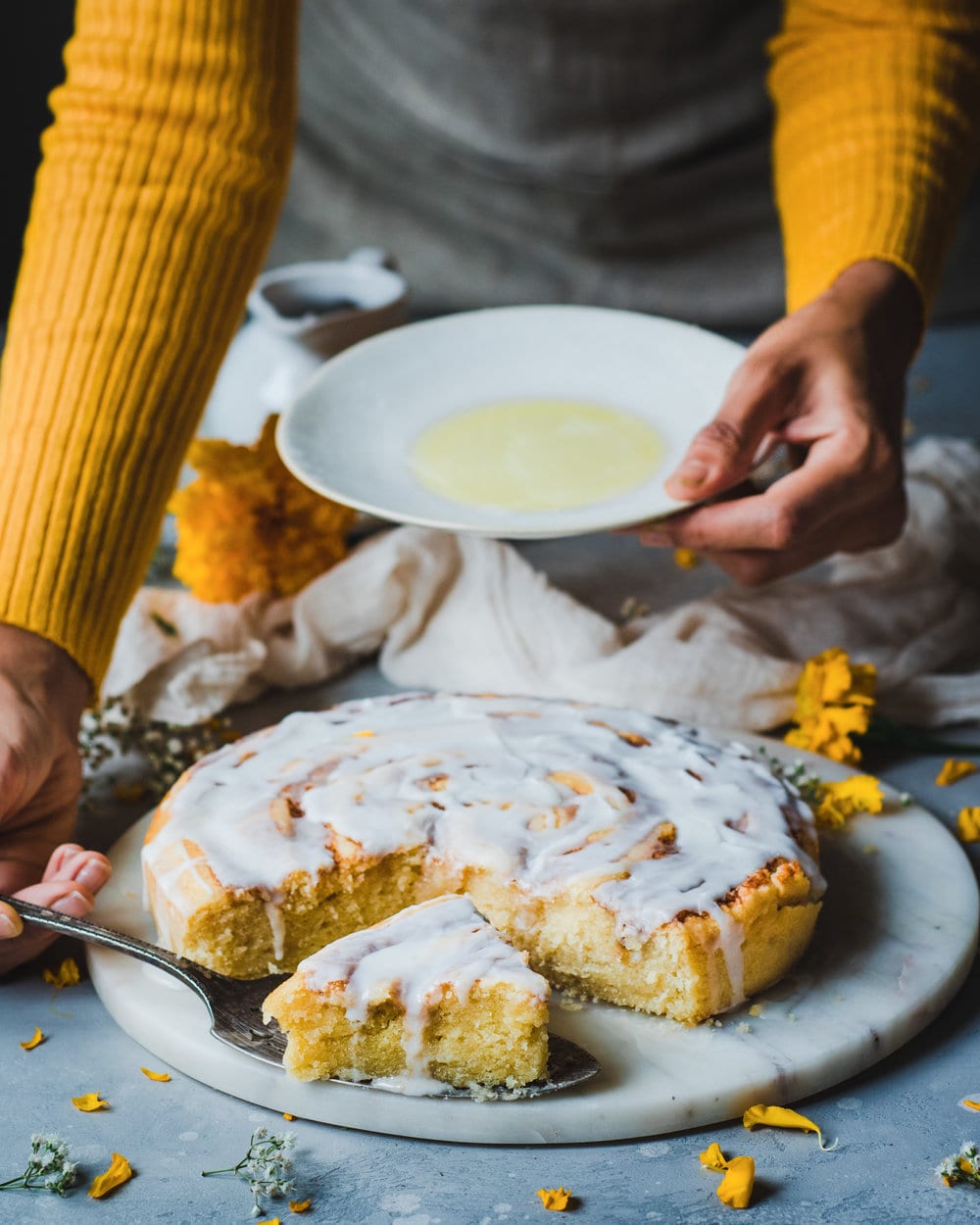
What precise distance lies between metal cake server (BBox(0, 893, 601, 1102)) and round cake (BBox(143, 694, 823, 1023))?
0.05 metres

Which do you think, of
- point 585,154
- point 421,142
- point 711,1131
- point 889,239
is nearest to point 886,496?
point 889,239

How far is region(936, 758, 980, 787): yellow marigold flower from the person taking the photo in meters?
1.82

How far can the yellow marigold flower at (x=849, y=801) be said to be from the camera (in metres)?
1.65

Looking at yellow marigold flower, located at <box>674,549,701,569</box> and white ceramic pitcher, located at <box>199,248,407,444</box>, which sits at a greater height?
white ceramic pitcher, located at <box>199,248,407,444</box>

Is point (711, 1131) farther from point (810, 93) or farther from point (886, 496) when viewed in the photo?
point (810, 93)

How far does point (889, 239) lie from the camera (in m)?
1.99

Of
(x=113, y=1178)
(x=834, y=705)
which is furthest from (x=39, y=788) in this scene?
(x=834, y=705)

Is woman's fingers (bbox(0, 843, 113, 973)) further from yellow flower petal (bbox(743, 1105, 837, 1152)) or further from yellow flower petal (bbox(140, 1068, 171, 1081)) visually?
yellow flower petal (bbox(743, 1105, 837, 1152))

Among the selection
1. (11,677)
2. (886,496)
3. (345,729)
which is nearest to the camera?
(11,677)

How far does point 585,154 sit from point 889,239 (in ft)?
4.42

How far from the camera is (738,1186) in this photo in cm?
115

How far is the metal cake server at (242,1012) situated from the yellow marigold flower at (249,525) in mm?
801

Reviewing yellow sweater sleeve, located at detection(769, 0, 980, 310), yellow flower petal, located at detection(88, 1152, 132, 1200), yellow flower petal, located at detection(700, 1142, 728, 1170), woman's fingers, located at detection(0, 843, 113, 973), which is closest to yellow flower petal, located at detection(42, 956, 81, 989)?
woman's fingers, located at detection(0, 843, 113, 973)

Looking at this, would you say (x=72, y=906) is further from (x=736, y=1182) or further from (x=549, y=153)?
(x=549, y=153)
